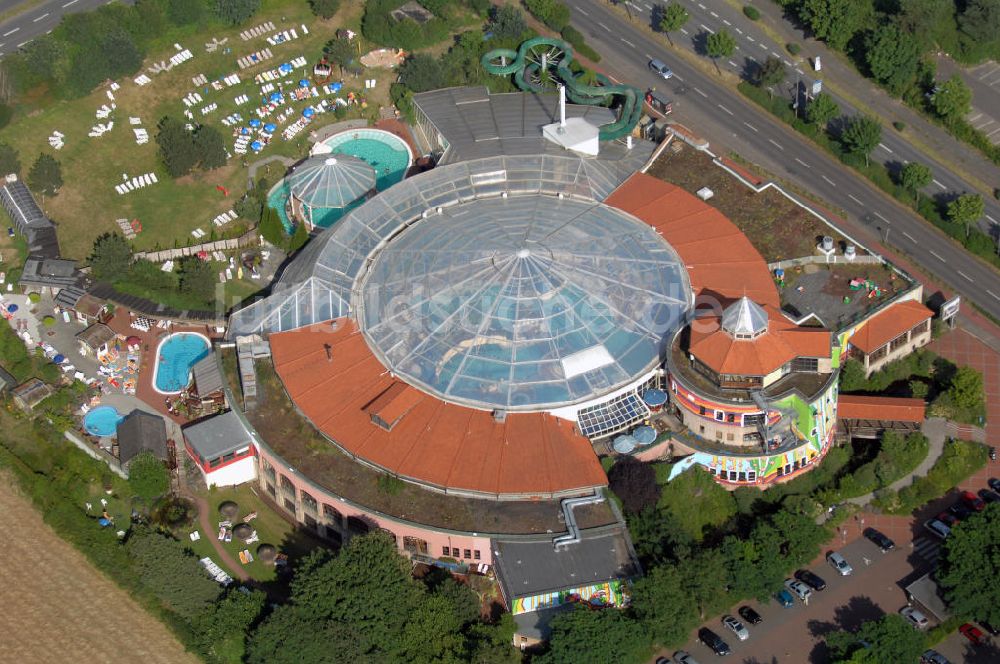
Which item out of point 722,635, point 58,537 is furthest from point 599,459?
point 58,537

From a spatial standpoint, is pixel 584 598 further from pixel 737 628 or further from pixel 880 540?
pixel 880 540

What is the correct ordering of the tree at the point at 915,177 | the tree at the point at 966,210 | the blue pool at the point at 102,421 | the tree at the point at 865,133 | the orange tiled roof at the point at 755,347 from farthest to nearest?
the tree at the point at 865,133
the tree at the point at 915,177
the tree at the point at 966,210
the blue pool at the point at 102,421
the orange tiled roof at the point at 755,347

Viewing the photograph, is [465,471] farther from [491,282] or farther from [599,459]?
[491,282]

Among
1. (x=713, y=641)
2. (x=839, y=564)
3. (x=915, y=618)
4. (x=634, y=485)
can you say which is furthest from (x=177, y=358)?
(x=915, y=618)

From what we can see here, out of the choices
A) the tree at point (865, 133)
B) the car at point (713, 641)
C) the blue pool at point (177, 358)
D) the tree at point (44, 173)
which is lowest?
the car at point (713, 641)

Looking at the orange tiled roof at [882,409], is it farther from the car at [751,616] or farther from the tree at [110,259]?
the tree at [110,259]

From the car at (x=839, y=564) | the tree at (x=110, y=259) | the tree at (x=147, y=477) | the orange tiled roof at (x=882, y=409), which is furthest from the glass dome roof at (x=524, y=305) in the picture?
the tree at (x=110, y=259)
